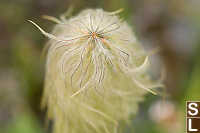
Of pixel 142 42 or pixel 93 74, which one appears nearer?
pixel 93 74

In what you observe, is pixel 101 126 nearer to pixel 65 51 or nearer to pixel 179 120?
pixel 65 51

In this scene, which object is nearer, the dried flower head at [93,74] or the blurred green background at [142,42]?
the dried flower head at [93,74]

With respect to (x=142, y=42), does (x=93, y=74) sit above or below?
below

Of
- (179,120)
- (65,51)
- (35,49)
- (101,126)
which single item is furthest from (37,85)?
(65,51)

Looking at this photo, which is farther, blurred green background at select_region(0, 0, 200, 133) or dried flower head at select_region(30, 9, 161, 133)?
blurred green background at select_region(0, 0, 200, 133)
